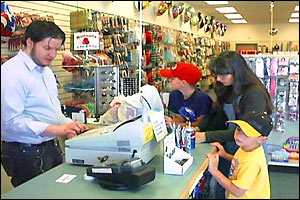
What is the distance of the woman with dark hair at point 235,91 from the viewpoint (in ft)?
7.11

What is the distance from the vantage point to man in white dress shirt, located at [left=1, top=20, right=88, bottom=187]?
1.81m

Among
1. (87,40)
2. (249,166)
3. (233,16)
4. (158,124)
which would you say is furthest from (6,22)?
(233,16)

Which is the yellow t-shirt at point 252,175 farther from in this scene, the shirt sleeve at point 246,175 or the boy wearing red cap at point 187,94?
the boy wearing red cap at point 187,94

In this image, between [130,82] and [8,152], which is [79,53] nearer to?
[130,82]

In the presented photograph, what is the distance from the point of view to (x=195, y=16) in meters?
10.4

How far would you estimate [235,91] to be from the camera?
225 centimetres

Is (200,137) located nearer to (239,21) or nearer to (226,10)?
(226,10)

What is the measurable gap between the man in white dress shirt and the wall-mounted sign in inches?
56.6

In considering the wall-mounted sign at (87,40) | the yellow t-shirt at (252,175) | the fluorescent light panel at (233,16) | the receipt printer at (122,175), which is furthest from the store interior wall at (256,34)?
the receipt printer at (122,175)

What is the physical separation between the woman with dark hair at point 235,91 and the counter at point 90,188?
23.4 inches

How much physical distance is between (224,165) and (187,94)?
82cm

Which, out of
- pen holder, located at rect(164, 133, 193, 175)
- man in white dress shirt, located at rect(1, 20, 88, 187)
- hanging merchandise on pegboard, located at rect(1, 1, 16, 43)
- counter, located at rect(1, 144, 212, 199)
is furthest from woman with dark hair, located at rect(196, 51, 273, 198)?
hanging merchandise on pegboard, located at rect(1, 1, 16, 43)

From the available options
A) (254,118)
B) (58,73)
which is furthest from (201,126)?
(58,73)

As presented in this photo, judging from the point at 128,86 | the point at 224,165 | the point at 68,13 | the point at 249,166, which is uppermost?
the point at 68,13
